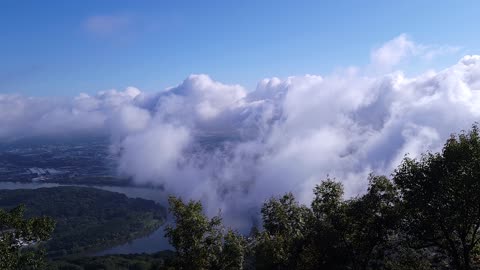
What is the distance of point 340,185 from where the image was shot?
42438 mm

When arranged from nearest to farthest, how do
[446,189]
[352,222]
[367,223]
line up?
[446,189] → [367,223] → [352,222]

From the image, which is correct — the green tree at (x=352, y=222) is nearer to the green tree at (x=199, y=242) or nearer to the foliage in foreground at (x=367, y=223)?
the foliage in foreground at (x=367, y=223)

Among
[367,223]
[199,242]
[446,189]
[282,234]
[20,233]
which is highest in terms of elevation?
[446,189]

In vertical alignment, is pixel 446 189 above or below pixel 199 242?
above

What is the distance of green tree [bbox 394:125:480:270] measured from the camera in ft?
109

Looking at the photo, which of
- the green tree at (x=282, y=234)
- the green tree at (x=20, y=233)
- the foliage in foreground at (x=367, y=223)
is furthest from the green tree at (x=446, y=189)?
the green tree at (x=20, y=233)

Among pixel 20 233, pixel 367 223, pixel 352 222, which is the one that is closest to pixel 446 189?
pixel 367 223

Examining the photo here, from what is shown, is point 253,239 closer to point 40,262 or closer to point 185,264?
point 185,264

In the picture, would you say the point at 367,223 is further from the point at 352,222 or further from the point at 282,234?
the point at 282,234

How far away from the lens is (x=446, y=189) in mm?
33906

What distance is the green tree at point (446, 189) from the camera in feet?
109

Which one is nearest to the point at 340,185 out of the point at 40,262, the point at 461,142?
the point at 461,142

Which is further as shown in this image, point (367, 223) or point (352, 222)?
point (352, 222)

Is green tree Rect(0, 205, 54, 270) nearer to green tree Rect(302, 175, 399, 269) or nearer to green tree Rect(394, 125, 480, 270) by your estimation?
green tree Rect(302, 175, 399, 269)
